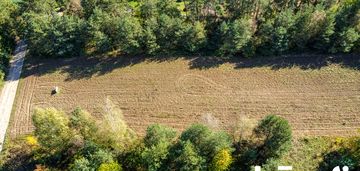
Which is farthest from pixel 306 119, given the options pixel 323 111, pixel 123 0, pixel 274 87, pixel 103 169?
pixel 123 0

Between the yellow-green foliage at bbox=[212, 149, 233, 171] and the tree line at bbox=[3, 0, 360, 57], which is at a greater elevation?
the tree line at bbox=[3, 0, 360, 57]

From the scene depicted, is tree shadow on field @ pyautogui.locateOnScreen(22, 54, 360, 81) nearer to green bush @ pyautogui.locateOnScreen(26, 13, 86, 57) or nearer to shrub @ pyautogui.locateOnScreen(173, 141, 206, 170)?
green bush @ pyautogui.locateOnScreen(26, 13, 86, 57)

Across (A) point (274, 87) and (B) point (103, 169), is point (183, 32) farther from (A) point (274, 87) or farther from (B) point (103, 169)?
(B) point (103, 169)

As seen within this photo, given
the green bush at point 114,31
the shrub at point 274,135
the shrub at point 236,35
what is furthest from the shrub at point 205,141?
the green bush at point 114,31

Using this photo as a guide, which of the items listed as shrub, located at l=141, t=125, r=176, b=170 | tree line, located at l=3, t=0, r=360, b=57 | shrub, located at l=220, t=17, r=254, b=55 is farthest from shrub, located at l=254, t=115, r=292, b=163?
tree line, located at l=3, t=0, r=360, b=57

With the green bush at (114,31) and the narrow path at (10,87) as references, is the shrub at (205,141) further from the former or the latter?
the narrow path at (10,87)

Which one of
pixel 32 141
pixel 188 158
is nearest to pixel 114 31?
pixel 32 141
